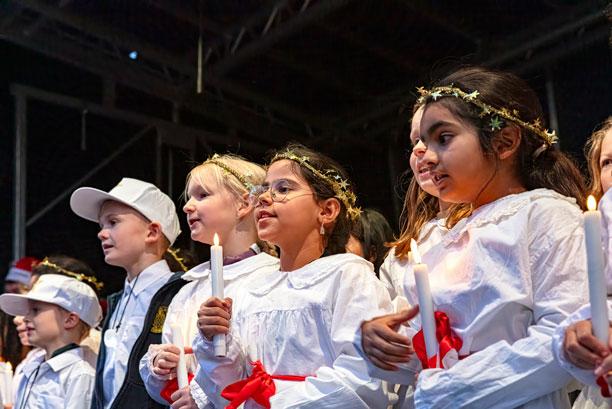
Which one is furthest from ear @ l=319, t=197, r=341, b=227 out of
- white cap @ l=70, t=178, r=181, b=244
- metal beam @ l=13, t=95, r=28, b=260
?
metal beam @ l=13, t=95, r=28, b=260

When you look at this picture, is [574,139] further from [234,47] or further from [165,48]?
[165,48]

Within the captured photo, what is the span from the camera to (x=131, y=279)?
3.04 metres

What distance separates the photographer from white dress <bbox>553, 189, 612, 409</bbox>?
1234 mm

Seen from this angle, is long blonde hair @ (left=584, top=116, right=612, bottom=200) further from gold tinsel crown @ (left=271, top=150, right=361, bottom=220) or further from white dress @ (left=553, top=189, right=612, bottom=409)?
gold tinsel crown @ (left=271, top=150, right=361, bottom=220)

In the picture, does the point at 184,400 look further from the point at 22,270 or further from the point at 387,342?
the point at 22,270

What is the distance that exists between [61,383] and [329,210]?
1.69 metres

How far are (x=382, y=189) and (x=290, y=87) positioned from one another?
0.98m

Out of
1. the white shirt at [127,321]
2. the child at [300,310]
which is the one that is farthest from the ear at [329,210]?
the white shirt at [127,321]

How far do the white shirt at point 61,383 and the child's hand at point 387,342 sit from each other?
2004 mm

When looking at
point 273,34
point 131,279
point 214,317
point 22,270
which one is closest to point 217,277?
point 214,317

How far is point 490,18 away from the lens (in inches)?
136

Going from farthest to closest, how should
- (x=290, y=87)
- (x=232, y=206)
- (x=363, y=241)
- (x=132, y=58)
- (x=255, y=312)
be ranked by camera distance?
(x=132, y=58) → (x=290, y=87) → (x=363, y=241) → (x=232, y=206) → (x=255, y=312)

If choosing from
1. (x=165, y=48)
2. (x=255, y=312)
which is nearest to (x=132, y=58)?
(x=165, y=48)

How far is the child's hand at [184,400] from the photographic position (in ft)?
6.88
